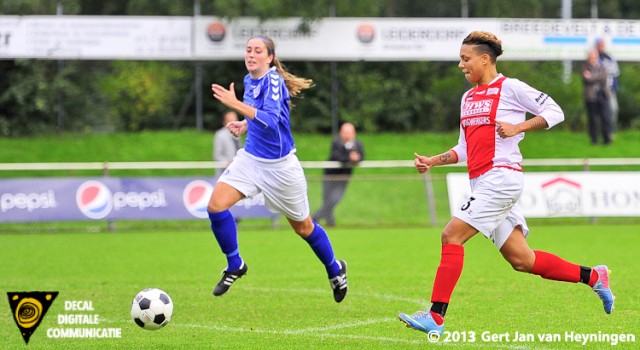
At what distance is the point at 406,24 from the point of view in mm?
25703

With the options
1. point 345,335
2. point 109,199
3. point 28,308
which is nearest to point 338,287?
point 345,335

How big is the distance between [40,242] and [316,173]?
26.6 ft

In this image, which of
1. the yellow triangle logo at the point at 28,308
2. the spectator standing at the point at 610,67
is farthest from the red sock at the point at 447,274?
the spectator standing at the point at 610,67

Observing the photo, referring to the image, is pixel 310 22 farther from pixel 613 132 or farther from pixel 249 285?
pixel 249 285

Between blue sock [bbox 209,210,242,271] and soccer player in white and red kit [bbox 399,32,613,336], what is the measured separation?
7.31 feet

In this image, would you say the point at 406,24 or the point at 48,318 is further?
the point at 406,24

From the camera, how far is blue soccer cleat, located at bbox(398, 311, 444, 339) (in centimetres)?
683

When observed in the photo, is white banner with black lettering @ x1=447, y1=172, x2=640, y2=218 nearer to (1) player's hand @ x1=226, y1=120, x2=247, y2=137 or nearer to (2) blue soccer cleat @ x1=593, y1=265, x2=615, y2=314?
(1) player's hand @ x1=226, y1=120, x2=247, y2=137

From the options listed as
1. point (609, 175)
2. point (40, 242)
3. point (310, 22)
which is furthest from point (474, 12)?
point (40, 242)

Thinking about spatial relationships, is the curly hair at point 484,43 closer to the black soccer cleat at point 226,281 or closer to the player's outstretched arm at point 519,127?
the player's outstretched arm at point 519,127

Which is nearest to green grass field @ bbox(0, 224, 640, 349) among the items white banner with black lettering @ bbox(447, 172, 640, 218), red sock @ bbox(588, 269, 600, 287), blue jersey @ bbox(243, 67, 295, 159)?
red sock @ bbox(588, 269, 600, 287)

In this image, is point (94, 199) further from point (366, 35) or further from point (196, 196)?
point (366, 35)

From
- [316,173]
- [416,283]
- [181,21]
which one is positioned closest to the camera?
[416,283]

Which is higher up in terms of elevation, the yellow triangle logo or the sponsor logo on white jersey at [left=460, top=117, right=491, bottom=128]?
the sponsor logo on white jersey at [left=460, top=117, right=491, bottom=128]
